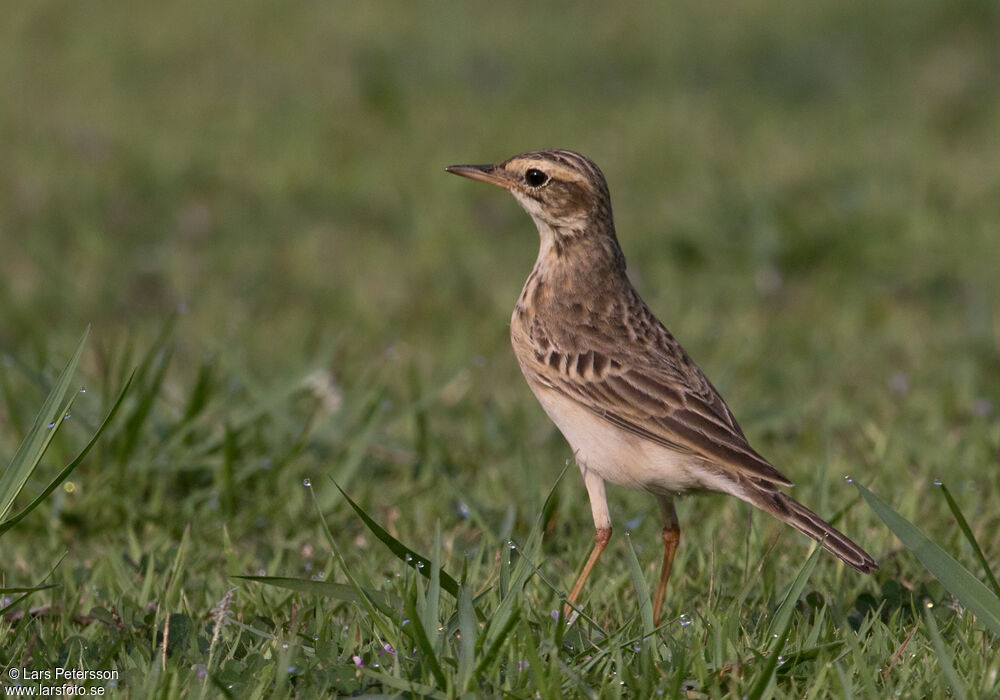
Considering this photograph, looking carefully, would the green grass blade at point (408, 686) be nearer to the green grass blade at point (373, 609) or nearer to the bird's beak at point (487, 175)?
the green grass blade at point (373, 609)

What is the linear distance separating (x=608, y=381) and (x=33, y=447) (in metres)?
1.92

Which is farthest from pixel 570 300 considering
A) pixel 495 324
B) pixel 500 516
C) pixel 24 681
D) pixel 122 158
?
pixel 122 158

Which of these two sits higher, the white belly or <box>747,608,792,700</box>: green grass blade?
the white belly

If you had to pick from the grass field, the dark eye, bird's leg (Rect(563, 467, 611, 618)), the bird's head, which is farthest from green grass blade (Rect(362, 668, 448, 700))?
the dark eye

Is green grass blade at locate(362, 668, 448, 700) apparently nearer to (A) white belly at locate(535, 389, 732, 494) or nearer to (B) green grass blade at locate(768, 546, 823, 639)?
(B) green grass blade at locate(768, 546, 823, 639)

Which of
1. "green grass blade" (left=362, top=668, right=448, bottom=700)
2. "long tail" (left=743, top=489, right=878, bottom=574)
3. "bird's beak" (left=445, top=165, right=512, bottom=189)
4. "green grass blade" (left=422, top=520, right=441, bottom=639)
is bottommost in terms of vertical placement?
"green grass blade" (left=362, top=668, right=448, bottom=700)

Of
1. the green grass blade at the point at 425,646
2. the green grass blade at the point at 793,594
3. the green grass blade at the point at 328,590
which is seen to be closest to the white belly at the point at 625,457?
the green grass blade at the point at 793,594

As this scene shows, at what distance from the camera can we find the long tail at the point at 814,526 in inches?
161

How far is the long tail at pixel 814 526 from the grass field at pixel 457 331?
0.19 metres

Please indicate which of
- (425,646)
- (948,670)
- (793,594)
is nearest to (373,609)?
(425,646)

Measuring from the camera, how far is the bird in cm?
445

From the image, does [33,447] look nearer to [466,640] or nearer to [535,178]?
[466,640]

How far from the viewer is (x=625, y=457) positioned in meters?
4.65

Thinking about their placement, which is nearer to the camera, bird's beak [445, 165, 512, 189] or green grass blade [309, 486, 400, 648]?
green grass blade [309, 486, 400, 648]
